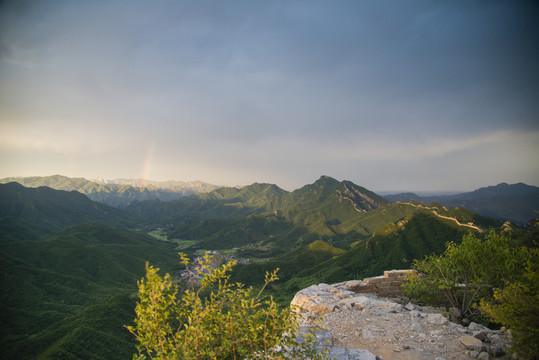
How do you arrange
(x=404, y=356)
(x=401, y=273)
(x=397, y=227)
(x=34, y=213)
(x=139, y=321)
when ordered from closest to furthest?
(x=139, y=321) < (x=404, y=356) < (x=401, y=273) < (x=397, y=227) < (x=34, y=213)

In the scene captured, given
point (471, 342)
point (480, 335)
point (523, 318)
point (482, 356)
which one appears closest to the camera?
point (523, 318)

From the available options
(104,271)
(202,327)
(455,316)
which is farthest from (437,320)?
(104,271)

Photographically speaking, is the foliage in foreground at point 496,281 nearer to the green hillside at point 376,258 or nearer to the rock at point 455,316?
the rock at point 455,316

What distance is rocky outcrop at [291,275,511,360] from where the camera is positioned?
35.3 feet

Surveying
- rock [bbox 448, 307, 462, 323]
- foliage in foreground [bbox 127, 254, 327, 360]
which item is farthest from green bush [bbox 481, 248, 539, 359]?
foliage in foreground [bbox 127, 254, 327, 360]

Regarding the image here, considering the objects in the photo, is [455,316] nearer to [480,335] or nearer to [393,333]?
[480,335]

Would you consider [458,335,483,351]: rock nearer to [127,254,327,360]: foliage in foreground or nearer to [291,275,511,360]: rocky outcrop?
[291,275,511,360]: rocky outcrop

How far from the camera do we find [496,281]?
599 inches

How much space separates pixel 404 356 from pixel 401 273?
45.1 ft

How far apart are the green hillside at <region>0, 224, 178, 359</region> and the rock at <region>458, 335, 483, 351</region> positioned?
50269 millimetres

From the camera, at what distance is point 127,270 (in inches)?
3750

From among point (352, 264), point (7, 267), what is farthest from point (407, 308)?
point (7, 267)

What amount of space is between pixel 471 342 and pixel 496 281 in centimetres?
749

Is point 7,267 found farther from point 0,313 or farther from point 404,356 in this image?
point 404,356
